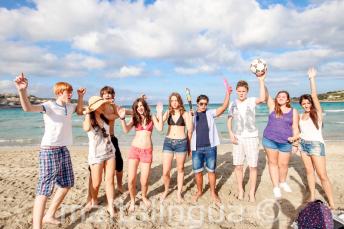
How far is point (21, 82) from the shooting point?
3.94 metres

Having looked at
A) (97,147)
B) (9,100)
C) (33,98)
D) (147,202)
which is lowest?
(147,202)

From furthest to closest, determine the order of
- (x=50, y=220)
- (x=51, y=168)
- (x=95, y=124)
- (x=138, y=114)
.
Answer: (x=138, y=114), (x=95, y=124), (x=50, y=220), (x=51, y=168)

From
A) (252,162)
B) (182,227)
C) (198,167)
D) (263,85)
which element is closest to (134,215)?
(182,227)

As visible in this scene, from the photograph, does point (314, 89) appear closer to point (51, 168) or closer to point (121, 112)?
point (121, 112)

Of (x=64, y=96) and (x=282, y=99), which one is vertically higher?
(x=64, y=96)

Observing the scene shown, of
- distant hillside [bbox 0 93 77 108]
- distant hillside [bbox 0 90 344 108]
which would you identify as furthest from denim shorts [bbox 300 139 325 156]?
→ distant hillside [bbox 0 93 77 108]

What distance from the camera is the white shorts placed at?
19.5 feet

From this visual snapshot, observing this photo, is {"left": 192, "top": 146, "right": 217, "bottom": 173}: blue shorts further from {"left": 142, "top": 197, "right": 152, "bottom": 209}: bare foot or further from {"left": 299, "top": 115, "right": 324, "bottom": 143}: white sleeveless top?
{"left": 299, "top": 115, "right": 324, "bottom": 143}: white sleeveless top

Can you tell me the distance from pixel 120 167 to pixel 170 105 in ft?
5.85

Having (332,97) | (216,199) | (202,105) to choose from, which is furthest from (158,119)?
(332,97)

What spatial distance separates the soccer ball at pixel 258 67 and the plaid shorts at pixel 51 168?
13.5ft

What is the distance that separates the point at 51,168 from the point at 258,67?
4486mm

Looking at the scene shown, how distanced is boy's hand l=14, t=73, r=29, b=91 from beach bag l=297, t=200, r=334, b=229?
13.1 feet

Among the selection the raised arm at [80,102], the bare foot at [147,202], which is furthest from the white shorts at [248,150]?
the raised arm at [80,102]
